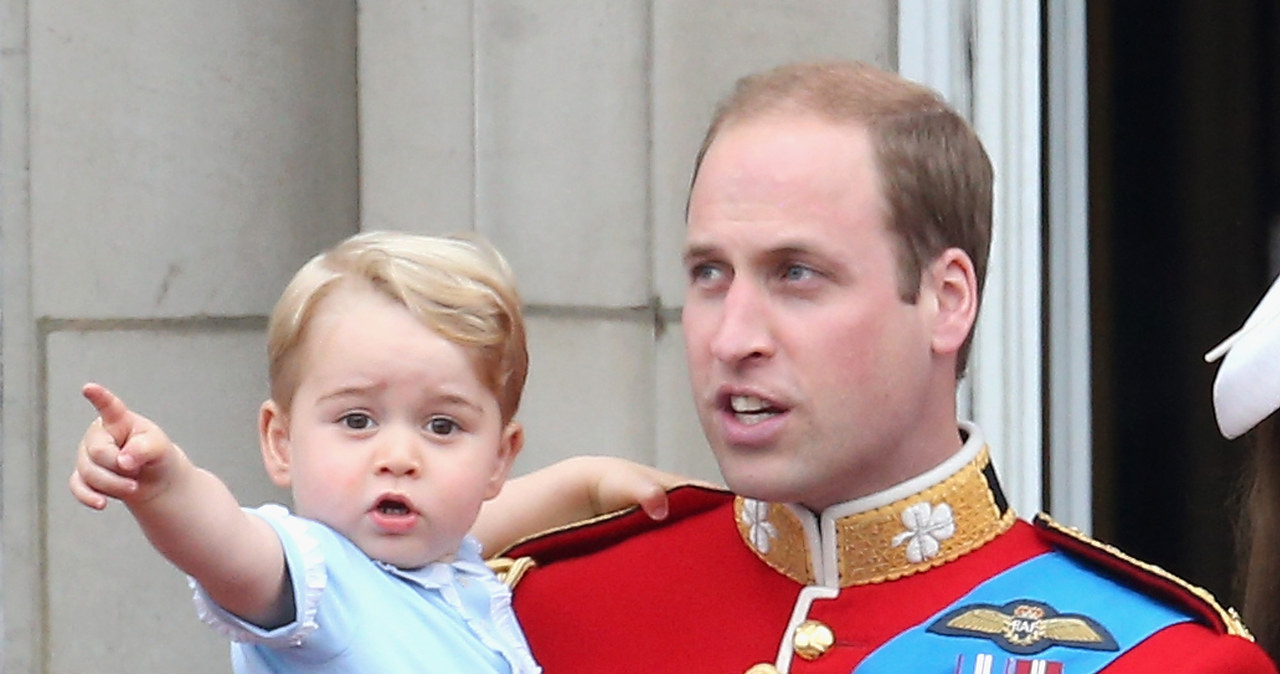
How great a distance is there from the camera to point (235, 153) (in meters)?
4.24

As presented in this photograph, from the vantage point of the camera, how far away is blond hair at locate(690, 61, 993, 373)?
98.1 inches

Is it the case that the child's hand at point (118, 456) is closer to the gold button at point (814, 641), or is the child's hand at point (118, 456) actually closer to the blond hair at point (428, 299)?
the blond hair at point (428, 299)

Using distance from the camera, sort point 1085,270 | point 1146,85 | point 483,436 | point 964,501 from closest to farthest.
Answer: point 483,436
point 964,501
point 1085,270
point 1146,85

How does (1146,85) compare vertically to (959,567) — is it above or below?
above

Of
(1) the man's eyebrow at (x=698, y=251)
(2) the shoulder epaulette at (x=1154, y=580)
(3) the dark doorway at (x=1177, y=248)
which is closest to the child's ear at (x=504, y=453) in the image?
(1) the man's eyebrow at (x=698, y=251)

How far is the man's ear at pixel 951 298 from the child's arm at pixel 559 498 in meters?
0.55

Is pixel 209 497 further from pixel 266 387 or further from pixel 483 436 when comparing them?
pixel 266 387

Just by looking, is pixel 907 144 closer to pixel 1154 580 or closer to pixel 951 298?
pixel 951 298

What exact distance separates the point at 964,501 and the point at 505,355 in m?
0.59

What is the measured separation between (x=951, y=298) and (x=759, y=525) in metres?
0.40

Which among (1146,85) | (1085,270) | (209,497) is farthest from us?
(1146,85)

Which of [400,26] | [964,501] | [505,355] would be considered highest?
[400,26]

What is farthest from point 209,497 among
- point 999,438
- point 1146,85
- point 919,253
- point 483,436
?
point 1146,85

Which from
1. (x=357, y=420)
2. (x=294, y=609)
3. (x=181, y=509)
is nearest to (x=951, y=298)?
(x=357, y=420)
